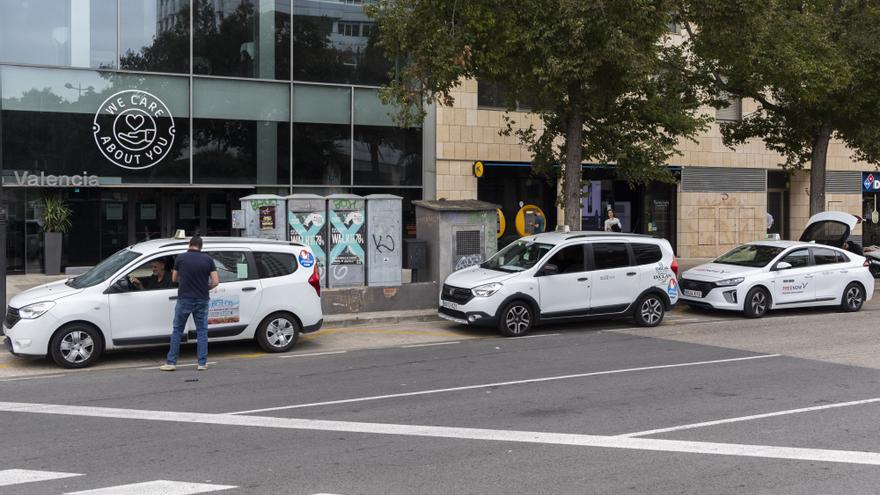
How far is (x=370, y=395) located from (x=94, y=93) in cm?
1427

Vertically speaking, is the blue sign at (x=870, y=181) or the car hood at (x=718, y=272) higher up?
the blue sign at (x=870, y=181)

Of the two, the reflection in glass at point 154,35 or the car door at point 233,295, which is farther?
the reflection in glass at point 154,35

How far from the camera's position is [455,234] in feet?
56.6

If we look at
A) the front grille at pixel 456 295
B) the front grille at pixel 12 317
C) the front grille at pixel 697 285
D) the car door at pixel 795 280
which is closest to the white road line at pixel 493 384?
the front grille at pixel 456 295

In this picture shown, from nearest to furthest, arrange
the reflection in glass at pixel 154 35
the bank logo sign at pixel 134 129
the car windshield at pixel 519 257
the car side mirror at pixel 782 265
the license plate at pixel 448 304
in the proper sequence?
the license plate at pixel 448 304, the car windshield at pixel 519 257, the car side mirror at pixel 782 265, the bank logo sign at pixel 134 129, the reflection in glass at pixel 154 35

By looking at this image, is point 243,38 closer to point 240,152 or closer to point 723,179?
point 240,152

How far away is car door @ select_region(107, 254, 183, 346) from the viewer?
11.7 metres

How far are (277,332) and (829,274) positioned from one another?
443 inches

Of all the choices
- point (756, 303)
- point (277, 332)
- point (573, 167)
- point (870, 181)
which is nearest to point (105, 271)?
point (277, 332)

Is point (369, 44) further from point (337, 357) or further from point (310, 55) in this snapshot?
point (337, 357)

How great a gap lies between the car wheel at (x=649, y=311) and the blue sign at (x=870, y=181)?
21.8 meters

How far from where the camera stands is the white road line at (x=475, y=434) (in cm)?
730

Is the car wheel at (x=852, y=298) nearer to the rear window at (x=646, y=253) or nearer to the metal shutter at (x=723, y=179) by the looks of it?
the rear window at (x=646, y=253)

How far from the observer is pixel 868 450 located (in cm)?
742
